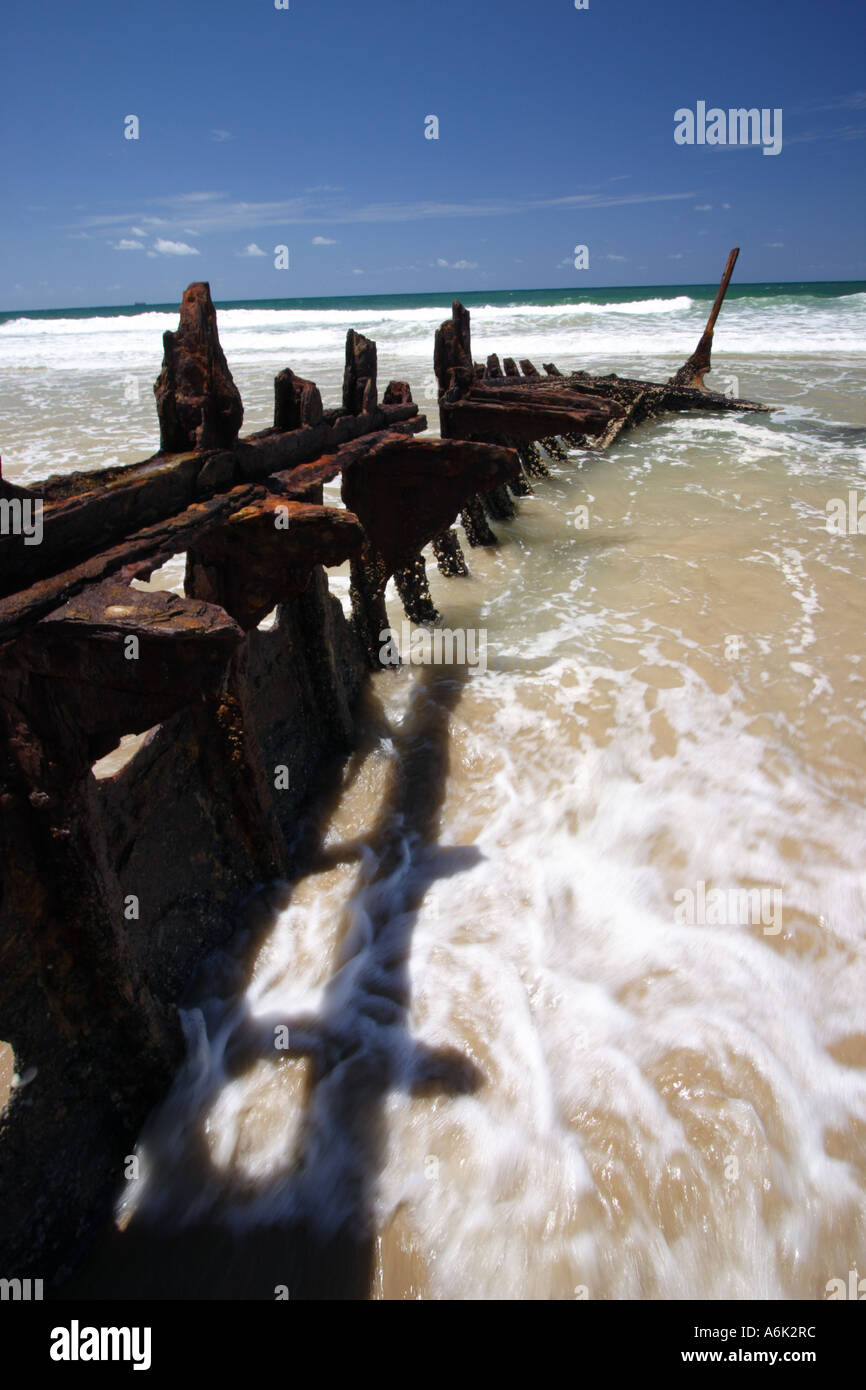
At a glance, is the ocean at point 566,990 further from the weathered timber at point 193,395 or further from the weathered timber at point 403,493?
the weathered timber at point 193,395

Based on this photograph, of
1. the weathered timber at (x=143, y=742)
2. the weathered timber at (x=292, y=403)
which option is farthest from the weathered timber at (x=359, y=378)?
the weathered timber at (x=292, y=403)

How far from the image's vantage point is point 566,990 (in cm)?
346

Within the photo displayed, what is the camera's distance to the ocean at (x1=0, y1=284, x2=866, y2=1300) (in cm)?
260

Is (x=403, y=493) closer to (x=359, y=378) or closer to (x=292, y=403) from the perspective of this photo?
(x=359, y=378)

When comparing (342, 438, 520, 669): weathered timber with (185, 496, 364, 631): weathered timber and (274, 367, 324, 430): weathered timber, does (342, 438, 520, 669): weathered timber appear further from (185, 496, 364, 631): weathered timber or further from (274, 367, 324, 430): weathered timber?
(185, 496, 364, 631): weathered timber

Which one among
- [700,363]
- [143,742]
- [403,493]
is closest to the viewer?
[143,742]

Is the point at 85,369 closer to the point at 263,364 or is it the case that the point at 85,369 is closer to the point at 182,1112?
the point at 263,364

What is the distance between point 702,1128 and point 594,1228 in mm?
567

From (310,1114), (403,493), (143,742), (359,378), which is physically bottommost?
(310,1114)

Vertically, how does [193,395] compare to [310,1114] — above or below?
above

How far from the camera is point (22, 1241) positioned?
7.46 feet

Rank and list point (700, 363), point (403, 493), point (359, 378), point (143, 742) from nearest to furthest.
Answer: point (143, 742), point (359, 378), point (403, 493), point (700, 363)

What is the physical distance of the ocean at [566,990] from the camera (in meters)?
2.60

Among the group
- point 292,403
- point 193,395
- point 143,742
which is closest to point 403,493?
point 292,403
